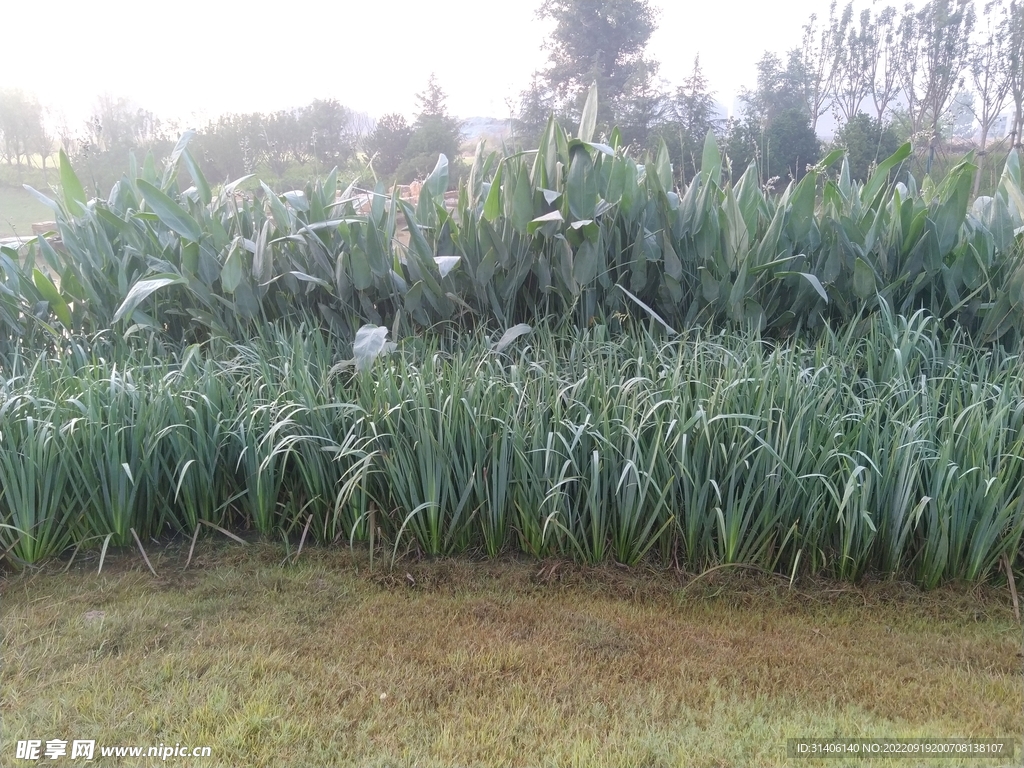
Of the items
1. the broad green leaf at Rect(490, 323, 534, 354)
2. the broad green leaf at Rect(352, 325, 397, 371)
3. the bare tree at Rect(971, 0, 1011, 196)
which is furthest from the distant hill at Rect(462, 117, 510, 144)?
the bare tree at Rect(971, 0, 1011, 196)

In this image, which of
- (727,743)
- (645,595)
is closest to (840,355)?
(645,595)

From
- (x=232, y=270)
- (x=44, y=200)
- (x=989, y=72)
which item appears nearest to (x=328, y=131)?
(x=232, y=270)

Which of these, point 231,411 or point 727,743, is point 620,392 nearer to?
point 727,743

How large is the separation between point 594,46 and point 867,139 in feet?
3.95

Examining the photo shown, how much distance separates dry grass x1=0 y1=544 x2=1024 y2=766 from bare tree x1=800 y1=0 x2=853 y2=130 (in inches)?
81.9

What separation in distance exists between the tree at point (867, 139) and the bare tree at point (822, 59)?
14 cm

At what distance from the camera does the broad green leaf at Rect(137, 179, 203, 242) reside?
2.41 meters

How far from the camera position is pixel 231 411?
182cm

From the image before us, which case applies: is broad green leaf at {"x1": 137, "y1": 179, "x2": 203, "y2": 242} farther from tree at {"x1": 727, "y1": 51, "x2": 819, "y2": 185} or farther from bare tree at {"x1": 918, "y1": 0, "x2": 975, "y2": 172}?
bare tree at {"x1": 918, "y1": 0, "x2": 975, "y2": 172}

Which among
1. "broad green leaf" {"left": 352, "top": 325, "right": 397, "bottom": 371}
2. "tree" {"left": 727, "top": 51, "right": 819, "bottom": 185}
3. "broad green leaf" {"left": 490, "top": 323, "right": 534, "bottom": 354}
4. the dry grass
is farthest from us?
"tree" {"left": 727, "top": 51, "right": 819, "bottom": 185}

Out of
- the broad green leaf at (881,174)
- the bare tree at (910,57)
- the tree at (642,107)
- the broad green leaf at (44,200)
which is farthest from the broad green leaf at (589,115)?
the broad green leaf at (44,200)

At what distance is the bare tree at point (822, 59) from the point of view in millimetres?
2748

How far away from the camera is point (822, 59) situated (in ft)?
9.19

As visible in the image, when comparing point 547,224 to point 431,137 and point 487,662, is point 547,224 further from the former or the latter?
point 487,662
